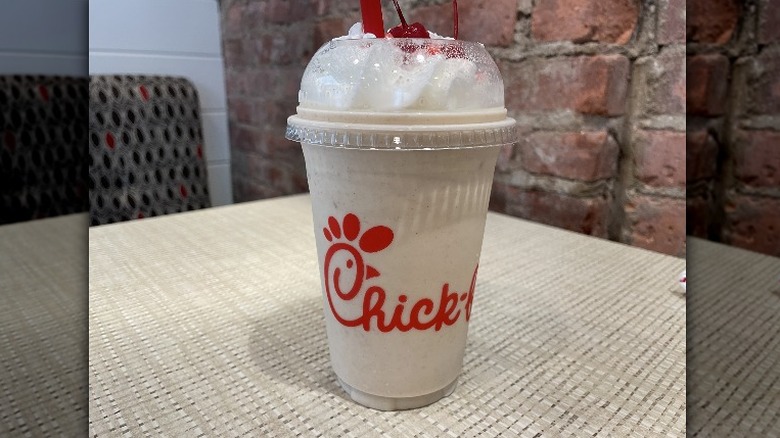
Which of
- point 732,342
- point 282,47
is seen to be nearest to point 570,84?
point 732,342

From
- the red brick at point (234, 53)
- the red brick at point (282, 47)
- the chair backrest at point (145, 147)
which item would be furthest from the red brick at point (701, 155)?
the red brick at point (234, 53)

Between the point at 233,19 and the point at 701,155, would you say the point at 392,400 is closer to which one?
the point at 701,155

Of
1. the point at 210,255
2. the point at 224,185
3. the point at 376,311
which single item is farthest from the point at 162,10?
the point at 376,311

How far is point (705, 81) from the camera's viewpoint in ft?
0.83

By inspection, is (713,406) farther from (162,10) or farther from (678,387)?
(162,10)

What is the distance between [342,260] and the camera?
1.46ft

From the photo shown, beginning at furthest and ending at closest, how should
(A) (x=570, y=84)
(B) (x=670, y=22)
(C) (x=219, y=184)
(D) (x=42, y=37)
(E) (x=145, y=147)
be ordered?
(C) (x=219, y=184) → (E) (x=145, y=147) → (A) (x=570, y=84) → (B) (x=670, y=22) → (D) (x=42, y=37)

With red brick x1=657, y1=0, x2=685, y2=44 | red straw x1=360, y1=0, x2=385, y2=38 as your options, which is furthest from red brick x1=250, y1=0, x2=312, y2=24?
red straw x1=360, y1=0, x2=385, y2=38

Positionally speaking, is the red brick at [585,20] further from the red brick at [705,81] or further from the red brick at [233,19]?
the red brick at [233,19]

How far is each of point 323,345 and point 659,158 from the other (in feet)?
2.06

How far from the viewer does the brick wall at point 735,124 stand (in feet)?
0.79

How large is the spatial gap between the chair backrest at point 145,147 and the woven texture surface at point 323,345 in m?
0.74

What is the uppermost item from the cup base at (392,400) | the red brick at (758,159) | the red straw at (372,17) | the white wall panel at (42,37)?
the red straw at (372,17)

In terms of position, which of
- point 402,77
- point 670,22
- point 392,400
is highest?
point 670,22
